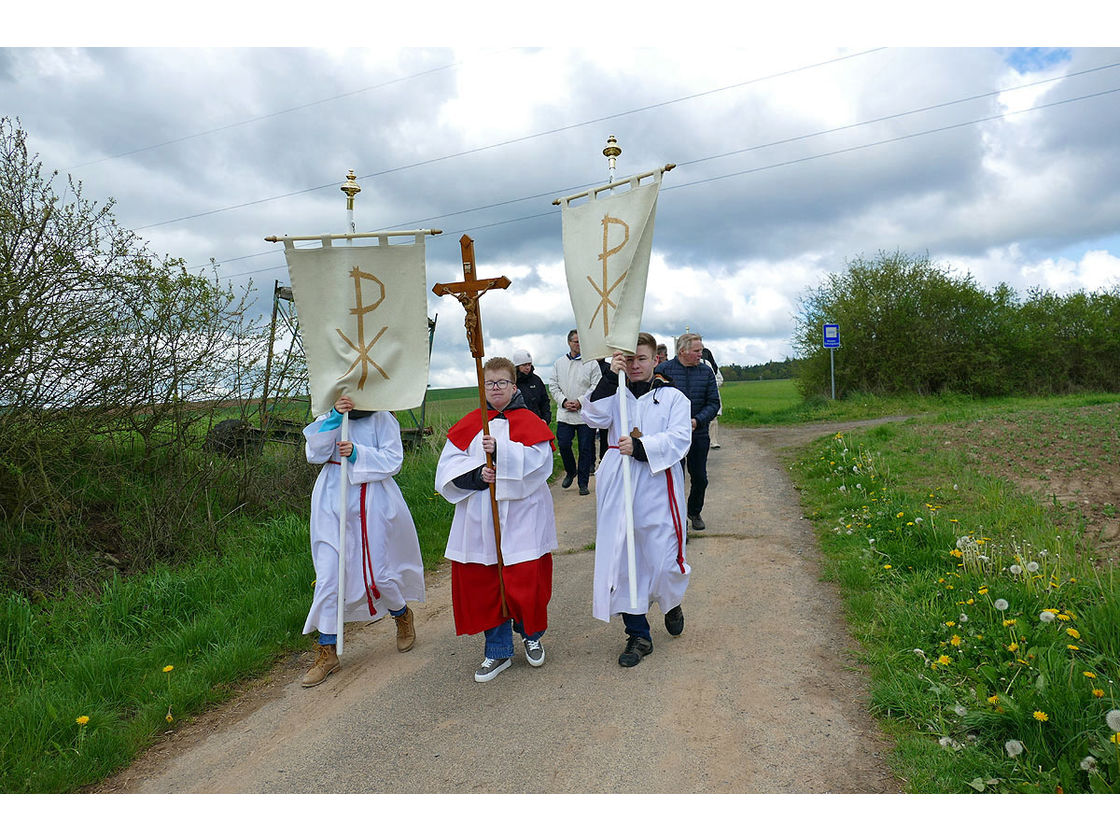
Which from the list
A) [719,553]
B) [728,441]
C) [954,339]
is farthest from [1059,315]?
[719,553]

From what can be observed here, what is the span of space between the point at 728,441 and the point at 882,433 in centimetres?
353

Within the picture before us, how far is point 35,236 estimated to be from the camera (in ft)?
21.8

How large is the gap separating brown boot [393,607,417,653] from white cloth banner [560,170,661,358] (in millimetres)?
2314

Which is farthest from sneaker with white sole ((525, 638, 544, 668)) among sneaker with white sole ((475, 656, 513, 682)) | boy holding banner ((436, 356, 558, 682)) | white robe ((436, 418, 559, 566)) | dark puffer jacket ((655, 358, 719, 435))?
dark puffer jacket ((655, 358, 719, 435))

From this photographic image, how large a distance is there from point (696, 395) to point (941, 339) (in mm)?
20982

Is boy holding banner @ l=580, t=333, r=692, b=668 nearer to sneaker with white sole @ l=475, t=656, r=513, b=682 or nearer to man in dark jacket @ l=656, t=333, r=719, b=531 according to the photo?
sneaker with white sole @ l=475, t=656, r=513, b=682

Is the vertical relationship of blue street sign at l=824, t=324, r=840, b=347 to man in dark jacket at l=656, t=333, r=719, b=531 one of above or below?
above

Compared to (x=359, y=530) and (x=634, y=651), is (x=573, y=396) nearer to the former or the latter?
(x=359, y=530)

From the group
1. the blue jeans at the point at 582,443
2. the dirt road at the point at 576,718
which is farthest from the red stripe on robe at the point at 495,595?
the blue jeans at the point at 582,443

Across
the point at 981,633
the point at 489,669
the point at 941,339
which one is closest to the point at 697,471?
the point at 981,633

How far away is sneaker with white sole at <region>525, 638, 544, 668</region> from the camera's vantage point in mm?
4621

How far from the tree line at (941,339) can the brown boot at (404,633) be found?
23050mm

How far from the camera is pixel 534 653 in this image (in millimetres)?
4633

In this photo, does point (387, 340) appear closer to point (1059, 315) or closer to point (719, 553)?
point (719, 553)
